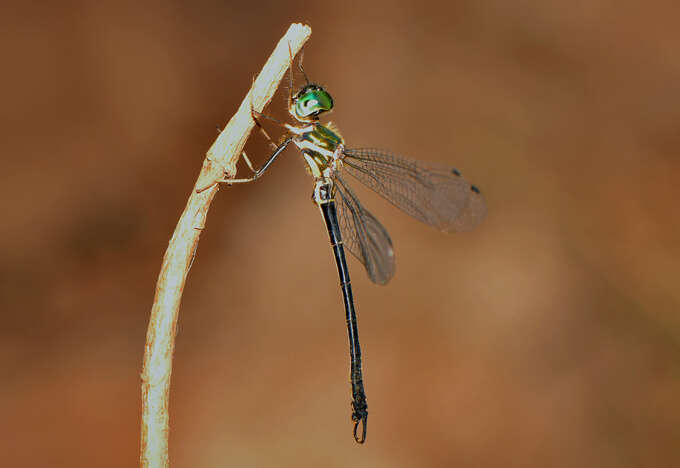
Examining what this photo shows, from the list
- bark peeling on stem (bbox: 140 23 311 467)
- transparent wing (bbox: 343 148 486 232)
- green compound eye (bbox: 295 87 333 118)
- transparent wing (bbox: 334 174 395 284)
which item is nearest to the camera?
bark peeling on stem (bbox: 140 23 311 467)

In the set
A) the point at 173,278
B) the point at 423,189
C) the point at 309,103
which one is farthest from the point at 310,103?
the point at 173,278

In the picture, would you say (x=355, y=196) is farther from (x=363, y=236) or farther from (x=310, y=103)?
(x=310, y=103)

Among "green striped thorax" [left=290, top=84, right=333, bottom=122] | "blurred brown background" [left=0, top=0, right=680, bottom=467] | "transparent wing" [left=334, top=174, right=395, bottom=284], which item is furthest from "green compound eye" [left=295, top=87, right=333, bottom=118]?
"blurred brown background" [left=0, top=0, right=680, bottom=467]

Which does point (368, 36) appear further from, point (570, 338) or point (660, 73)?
point (570, 338)

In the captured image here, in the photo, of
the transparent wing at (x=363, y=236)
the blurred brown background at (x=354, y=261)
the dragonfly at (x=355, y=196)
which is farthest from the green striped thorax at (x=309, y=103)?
the blurred brown background at (x=354, y=261)

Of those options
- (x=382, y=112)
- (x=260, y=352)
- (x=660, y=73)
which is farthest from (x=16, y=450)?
(x=660, y=73)

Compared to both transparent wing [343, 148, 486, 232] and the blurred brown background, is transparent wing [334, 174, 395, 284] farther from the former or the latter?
the blurred brown background
